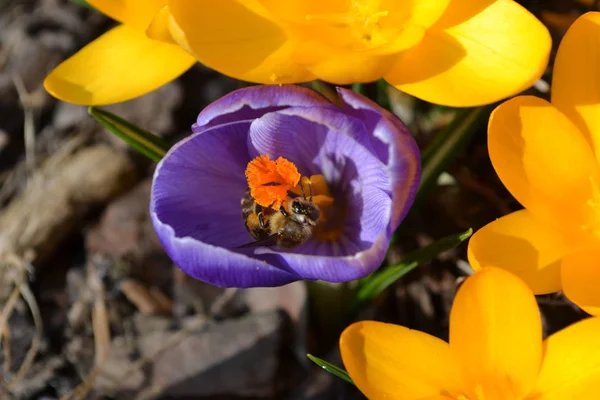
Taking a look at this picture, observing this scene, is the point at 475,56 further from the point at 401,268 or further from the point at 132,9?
the point at 132,9

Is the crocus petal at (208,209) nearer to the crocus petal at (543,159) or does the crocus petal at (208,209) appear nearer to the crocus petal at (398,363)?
the crocus petal at (398,363)

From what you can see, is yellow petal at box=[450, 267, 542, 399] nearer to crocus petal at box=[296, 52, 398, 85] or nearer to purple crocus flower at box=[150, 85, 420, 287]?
purple crocus flower at box=[150, 85, 420, 287]

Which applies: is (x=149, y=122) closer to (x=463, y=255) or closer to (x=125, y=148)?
(x=125, y=148)

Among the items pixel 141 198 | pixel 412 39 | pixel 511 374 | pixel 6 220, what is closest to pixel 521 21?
pixel 412 39

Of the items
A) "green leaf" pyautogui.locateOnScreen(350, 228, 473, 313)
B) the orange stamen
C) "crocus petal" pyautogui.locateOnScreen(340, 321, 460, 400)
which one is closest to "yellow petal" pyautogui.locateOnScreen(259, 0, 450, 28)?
the orange stamen

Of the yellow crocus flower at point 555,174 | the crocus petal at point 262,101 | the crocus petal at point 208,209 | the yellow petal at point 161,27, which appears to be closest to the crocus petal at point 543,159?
the yellow crocus flower at point 555,174

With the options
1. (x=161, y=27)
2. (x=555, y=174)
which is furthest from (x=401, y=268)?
(x=161, y=27)

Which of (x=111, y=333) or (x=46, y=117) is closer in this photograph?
(x=111, y=333)
